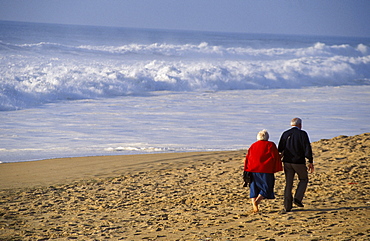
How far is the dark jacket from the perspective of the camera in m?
5.79

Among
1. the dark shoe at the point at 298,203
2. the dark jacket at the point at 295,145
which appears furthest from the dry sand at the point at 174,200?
the dark jacket at the point at 295,145

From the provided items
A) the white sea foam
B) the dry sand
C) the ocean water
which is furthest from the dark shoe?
the white sea foam

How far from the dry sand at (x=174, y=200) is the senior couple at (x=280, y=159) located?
0.36 m

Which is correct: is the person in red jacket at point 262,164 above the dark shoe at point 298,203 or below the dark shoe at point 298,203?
above

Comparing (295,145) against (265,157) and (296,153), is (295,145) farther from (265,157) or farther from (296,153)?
(265,157)

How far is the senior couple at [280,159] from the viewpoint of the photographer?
5832 mm

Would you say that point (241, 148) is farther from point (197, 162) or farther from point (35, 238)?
point (35, 238)

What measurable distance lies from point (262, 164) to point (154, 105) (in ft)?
44.9

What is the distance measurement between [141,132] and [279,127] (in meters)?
4.01

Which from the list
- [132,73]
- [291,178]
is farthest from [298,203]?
[132,73]

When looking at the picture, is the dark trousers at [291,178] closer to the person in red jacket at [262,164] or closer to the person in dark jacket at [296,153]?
the person in dark jacket at [296,153]

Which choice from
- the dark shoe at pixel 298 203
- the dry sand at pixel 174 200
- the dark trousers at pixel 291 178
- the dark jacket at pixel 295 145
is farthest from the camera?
the dark shoe at pixel 298 203

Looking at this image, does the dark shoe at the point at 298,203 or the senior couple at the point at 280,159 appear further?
the dark shoe at the point at 298,203

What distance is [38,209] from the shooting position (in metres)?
6.99
